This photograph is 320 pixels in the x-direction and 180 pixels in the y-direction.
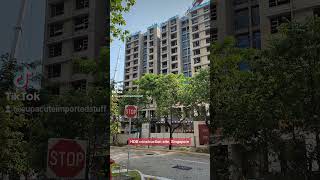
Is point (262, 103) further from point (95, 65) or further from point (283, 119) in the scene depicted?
point (95, 65)

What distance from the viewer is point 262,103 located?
567 cm

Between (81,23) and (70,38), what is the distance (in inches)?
13.5

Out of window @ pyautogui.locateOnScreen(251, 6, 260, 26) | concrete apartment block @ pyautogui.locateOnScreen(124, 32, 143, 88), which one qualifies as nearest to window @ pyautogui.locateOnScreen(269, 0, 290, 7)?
window @ pyautogui.locateOnScreen(251, 6, 260, 26)

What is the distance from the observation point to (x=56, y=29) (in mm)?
7133

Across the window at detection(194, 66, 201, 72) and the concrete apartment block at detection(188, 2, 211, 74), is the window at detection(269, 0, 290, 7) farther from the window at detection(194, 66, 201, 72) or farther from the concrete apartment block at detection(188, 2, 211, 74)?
the window at detection(194, 66, 201, 72)

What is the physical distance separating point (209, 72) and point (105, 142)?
83.6 inches

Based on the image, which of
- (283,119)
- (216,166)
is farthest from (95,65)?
(283,119)

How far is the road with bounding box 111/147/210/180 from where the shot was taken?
6.19 metres

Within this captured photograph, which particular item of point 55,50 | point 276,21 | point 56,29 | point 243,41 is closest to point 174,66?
point 243,41

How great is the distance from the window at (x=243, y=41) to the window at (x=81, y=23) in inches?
111

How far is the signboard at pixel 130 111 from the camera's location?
6.47 metres

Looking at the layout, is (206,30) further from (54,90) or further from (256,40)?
(54,90)
